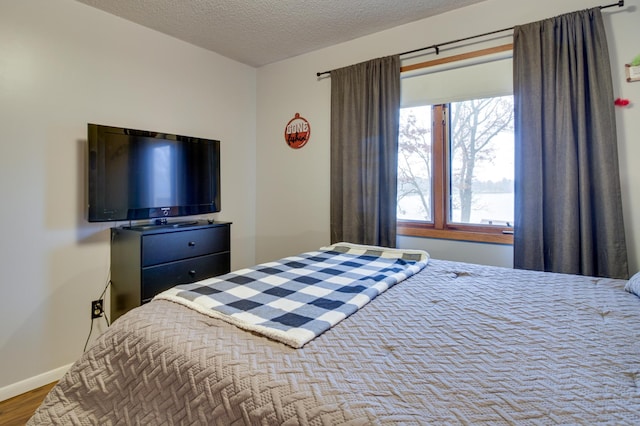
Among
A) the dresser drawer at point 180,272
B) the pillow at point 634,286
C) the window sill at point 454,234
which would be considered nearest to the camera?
the pillow at point 634,286

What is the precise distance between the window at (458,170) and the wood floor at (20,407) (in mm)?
2688

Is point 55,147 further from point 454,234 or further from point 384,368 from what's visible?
point 454,234

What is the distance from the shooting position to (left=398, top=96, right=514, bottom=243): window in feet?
7.85

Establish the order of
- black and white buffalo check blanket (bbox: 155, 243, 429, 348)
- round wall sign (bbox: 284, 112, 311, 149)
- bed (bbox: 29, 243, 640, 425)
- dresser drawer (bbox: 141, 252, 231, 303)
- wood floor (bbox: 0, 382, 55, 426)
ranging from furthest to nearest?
round wall sign (bbox: 284, 112, 311, 149), dresser drawer (bbox: 141, 252, 231, 303), wood floor (bbox: 0, 382, 55, 426), black and white buffalo check blanket (bbox: 155, 243, 429, 348), bed (bbox: 29, 243, 640, 425)

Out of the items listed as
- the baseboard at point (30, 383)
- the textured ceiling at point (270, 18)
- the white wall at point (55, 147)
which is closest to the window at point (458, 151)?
the textured ceiling at point (270, 18)

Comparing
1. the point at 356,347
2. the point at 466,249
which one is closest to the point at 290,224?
the point at 466,249

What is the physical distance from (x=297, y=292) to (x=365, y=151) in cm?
169

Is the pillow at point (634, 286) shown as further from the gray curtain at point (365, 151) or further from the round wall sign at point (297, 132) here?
the round wall sign at point (297, 132)

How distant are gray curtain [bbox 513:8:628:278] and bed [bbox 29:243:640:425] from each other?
712 mm

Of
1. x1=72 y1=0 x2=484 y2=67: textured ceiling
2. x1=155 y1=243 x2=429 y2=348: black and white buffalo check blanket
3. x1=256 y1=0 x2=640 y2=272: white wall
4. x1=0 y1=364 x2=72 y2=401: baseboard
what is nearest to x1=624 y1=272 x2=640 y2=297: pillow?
x1=256 y1=0 x2=640 y2=272: white wall

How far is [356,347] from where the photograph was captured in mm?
940

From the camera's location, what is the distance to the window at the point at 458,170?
7.85 ft

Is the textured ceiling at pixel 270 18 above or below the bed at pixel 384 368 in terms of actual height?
above

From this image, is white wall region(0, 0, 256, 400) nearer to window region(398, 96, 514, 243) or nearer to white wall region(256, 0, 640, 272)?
white wall region(256, 0, 640, 272)
